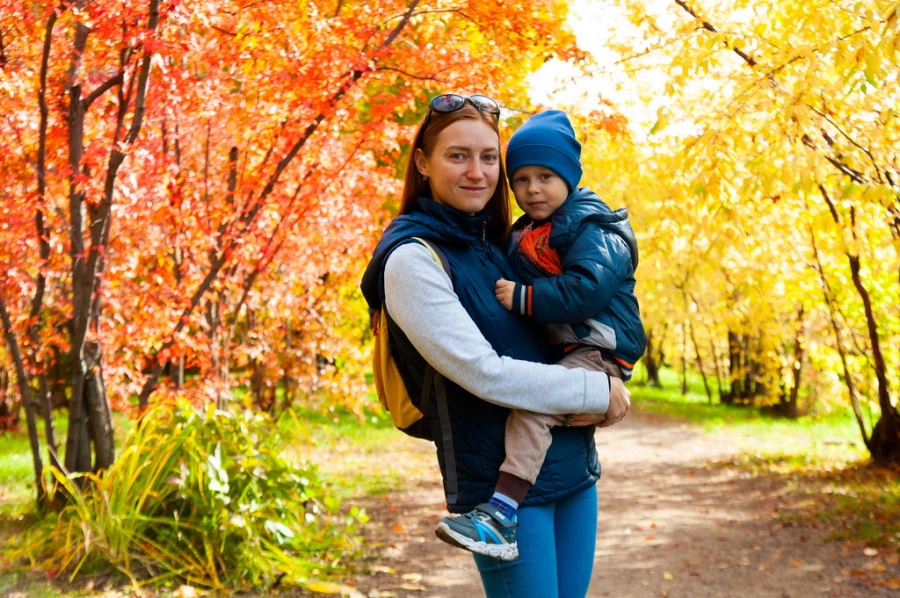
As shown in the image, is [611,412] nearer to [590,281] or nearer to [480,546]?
[590,281]

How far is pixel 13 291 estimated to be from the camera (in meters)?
6.16

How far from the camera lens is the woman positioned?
6.56 ft

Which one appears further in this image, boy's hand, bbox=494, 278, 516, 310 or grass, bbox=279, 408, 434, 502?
grass, bbox=279, 408, 434, 502

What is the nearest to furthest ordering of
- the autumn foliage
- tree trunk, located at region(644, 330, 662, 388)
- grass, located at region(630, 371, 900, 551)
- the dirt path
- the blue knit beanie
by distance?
the blue knit beanie < the autumn foliage < the dirt path < grass, located at region(630, 371, 900, 551) < tree trunk, located at region(644, 330, 662, 388)

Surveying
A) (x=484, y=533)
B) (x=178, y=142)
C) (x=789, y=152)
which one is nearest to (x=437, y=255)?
(x=484, y=533)

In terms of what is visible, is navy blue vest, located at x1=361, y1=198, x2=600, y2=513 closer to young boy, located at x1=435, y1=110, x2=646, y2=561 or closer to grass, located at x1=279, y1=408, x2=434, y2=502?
young boy, located at x1=435, y1=110, x2=646, y2=561

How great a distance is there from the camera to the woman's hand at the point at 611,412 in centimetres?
213

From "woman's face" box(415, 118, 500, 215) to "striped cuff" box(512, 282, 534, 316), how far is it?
0.25 meters

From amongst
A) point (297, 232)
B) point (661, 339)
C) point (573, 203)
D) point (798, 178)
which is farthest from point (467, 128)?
point (661, 339)

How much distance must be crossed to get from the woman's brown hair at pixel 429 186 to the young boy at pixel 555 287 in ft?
0.16

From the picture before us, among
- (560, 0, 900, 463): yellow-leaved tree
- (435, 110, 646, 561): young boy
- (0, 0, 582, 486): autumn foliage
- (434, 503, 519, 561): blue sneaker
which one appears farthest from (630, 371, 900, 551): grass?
(434, 503, 519, 561): blue sneaker

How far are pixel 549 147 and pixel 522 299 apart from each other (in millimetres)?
482

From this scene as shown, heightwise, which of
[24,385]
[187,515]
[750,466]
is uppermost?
[24,385]

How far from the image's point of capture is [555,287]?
2143 millimetres
